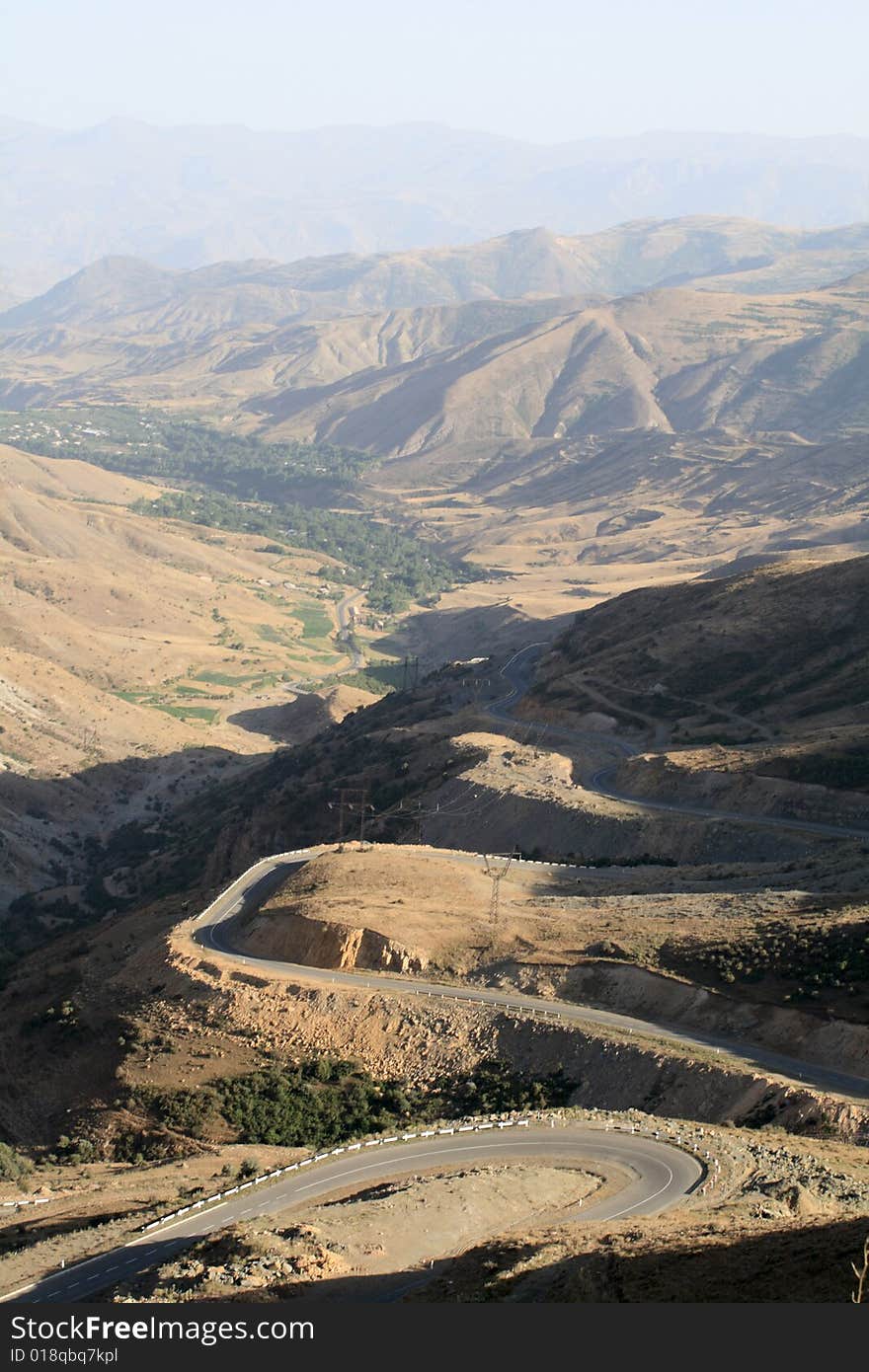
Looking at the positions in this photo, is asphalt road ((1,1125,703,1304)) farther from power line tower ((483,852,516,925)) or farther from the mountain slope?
the mountain slope

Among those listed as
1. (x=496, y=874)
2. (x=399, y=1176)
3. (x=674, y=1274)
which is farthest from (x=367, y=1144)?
(x=496, y=874)

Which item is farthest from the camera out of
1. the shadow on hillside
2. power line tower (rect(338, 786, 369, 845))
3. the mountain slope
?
the mountain slope

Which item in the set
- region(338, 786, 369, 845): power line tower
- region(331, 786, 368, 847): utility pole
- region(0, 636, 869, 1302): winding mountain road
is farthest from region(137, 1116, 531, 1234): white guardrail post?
region(331, 786, 368, 847): utility pole

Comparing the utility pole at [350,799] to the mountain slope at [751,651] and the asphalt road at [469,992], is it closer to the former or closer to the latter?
the asphalt road at [469,992]

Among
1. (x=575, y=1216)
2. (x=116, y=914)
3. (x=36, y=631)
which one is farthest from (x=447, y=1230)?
(x=36, y=631)

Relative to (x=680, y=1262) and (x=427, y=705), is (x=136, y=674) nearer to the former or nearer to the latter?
(x=427, y=705)

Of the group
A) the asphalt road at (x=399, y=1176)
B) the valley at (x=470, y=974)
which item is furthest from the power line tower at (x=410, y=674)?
the asphalt road at (x=399, y=1176)
